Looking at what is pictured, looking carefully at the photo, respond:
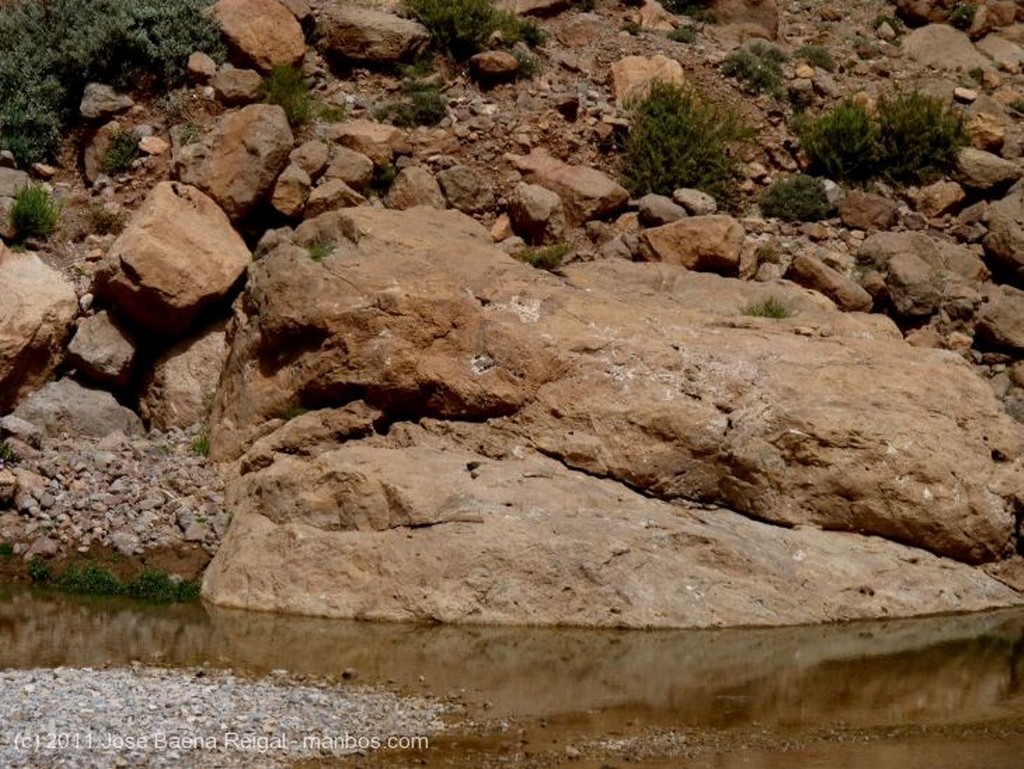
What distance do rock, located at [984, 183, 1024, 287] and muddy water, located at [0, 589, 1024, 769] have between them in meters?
8.31

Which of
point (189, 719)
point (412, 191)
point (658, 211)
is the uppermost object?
point (189, 719)

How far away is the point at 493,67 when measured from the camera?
21047 millimetres

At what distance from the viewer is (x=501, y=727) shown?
29.3ft

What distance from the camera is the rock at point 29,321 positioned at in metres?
15.5

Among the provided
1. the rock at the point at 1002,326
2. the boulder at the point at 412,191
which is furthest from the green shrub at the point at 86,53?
the rock at the point at 1002,326

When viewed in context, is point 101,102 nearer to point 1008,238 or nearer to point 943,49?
point 1008,238

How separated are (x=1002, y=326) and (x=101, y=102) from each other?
13.9 meters

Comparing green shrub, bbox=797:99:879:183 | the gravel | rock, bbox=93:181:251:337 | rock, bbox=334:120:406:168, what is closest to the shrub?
green shrub, bbox=797:99:879:183

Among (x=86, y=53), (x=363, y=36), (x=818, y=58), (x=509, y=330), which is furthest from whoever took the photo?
(x=818, y=58)

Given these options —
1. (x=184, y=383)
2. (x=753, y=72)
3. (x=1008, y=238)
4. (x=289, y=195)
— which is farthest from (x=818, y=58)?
(x=184, y=383)

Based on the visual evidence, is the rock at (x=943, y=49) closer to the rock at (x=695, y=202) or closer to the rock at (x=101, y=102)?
the rock at (x=695, y=202)

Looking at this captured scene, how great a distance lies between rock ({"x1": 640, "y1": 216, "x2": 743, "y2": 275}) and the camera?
17.7 meters

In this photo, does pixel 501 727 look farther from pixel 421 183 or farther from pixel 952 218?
pixel 952 218

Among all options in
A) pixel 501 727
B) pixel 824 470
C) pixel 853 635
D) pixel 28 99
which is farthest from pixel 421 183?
pixel 501 727
